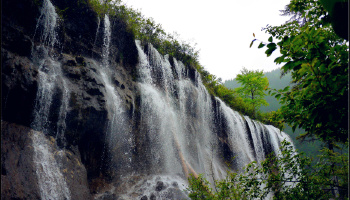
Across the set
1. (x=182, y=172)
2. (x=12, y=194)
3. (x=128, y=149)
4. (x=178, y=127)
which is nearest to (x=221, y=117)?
(x=178, y=127)

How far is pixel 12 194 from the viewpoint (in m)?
5.24

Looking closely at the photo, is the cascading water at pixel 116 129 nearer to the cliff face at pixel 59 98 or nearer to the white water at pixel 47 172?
the cliff face at pixel 59 98

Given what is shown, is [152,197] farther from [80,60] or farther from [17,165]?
[80,60]

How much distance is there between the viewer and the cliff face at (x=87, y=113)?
6539 mm

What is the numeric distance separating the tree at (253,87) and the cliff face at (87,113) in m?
11.5

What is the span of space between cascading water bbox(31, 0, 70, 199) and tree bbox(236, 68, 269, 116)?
20.4 meters

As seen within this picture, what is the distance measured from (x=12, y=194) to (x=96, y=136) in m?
3.90

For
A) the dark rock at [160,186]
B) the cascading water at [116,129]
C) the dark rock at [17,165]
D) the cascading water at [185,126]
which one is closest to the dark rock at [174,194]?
the dark rock at [160,186]

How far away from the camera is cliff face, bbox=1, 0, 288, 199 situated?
6539mm

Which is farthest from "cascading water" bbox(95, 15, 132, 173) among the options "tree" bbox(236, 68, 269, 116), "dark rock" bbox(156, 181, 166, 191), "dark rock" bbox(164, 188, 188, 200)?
"tree" bbox(236, 68, 269, 116)

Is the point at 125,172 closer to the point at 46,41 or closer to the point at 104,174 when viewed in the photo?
the point at 104,174

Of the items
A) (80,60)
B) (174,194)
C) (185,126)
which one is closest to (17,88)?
(80,60)

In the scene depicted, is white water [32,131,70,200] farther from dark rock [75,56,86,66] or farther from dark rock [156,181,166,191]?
dark rock [75,56,86,66]

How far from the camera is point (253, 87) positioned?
24.2 m
